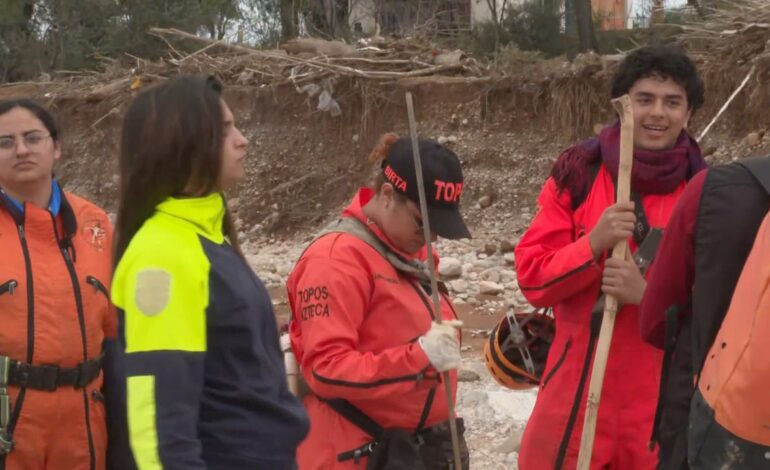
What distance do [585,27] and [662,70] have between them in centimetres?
1720

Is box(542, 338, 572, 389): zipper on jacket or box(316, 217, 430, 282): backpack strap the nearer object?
box(316, 217, 430, 282): backpack strap

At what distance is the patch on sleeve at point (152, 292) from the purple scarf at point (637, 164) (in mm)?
1583

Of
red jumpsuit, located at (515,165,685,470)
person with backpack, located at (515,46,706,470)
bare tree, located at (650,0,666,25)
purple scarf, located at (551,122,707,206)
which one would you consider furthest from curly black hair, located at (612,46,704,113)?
bare tree, located at (650,0,666,25)

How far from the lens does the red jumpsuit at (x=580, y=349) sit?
11.1ft

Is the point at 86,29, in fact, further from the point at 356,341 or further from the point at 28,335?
the point at 356,341

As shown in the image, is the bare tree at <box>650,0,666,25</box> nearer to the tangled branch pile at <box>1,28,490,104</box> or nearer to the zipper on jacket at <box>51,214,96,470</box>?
the tangled branch pile at <box>1,28,490,104</box>

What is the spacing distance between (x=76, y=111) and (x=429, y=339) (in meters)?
17.8

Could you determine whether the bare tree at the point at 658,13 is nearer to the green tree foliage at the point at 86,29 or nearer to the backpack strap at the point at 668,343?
the green tree foliage at the point at 86,29

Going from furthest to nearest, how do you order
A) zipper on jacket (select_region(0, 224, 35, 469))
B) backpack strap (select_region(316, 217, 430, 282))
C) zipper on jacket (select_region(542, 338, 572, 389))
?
zipper on jacket (select_region(542, 338, 572, 389))
zipper on jacket (select_region(0, 224, 35, 469))
backpack strap (select_region(316, 217, 430, 282))

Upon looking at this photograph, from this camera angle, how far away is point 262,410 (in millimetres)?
2555

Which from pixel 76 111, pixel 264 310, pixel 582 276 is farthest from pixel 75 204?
pixel 76 111

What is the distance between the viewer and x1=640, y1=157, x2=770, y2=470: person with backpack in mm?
2393

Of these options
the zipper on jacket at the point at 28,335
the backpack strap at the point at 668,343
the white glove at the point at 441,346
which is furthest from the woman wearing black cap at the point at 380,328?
the zipper on jacket at the point at 28,335

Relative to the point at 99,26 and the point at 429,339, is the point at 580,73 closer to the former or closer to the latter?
the point at 429,339
